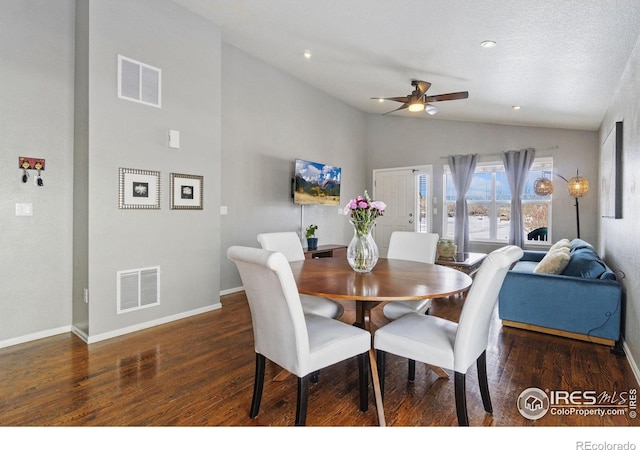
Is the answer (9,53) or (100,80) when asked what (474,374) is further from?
(9,53)

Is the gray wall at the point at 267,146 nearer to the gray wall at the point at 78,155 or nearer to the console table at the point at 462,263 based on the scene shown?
the gray wall at the point at 78,155

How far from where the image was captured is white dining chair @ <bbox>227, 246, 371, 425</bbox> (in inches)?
60.6

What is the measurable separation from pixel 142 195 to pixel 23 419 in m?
1.92

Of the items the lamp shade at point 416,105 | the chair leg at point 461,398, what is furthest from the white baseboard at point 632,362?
the lamp shade at point 416,105

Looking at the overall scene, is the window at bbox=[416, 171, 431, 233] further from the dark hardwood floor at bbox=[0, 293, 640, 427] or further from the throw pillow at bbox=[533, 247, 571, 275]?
the dark hardwood floor at bbox=[0, 293, 640, 427]

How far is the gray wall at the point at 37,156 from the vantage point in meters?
2.76

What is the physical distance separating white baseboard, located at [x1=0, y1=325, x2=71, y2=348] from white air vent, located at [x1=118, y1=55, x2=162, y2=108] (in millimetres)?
2147

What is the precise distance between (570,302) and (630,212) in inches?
33.6

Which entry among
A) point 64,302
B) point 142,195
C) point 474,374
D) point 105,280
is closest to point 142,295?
point 105,280

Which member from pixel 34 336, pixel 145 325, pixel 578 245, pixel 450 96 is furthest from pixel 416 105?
pixel 34 336

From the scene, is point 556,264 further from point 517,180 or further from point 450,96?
point 517,180

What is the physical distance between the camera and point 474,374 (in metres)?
2.38

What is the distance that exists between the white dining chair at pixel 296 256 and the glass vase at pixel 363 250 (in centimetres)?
37

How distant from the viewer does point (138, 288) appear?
10.6 ft
